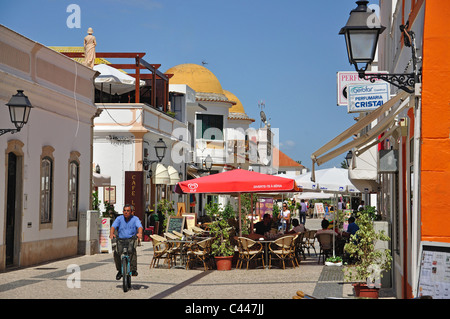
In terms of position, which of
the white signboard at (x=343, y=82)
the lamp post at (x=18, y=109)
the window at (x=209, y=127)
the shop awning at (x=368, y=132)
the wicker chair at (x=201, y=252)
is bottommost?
the wicker chair at (x=201, y=252)

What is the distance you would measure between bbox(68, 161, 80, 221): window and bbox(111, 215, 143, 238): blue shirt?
8464 millimetres

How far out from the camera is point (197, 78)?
4888 centimetres

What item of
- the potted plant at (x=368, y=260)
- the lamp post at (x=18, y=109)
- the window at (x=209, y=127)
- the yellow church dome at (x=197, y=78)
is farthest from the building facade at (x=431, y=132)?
the yellow church dome at (x=197, y=78)

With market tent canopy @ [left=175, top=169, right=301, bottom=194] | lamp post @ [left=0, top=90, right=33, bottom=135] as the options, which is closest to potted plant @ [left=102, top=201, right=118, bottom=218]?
market tent canopy @ [left=175, top=169, right=301, bottom=194]

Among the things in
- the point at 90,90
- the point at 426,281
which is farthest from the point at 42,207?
the point at 426,281

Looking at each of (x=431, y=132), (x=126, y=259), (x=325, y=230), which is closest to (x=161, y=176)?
(x=325, y=230)

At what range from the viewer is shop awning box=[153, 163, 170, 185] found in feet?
107

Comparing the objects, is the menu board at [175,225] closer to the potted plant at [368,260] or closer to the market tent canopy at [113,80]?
the market tent canopy at [113,80]

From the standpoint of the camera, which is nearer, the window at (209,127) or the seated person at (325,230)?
the seated person at (325,230)

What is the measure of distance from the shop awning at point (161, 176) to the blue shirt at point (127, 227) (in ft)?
60.8

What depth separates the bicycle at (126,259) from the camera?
13398mm

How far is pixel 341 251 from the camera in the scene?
2081 centimetres

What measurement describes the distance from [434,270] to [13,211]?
13.3m
